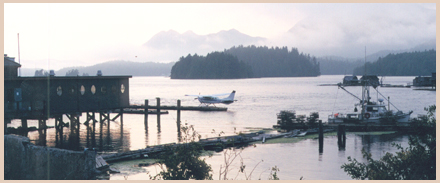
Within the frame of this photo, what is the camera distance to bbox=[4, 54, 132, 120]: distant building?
3800cm

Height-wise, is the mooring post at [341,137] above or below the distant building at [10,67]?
below

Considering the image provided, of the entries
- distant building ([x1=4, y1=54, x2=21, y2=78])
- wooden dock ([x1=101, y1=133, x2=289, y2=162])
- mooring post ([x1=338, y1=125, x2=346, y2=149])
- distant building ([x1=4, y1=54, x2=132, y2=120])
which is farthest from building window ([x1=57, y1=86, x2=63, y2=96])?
mooring post ([x1=338, y1=125, x2=346, y2=149])

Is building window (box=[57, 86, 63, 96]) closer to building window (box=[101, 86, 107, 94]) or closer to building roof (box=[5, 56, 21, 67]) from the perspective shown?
building roof (box=[5, 56, 21, 67])

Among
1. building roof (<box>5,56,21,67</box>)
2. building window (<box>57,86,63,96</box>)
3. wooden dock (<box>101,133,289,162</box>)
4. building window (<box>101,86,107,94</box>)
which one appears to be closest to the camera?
wooden dock (<box>101,133,289,162</box>)

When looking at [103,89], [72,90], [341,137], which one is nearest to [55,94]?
[72,90]

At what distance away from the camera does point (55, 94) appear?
136ft

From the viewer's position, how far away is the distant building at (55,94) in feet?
125

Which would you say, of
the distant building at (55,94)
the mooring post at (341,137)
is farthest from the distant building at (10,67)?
the mooring post at (341,137)

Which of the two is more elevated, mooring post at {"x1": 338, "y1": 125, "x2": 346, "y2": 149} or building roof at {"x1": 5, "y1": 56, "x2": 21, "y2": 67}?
building roof at {"x1": 5, "y1": 56, "x2": 21, "y2": 67}

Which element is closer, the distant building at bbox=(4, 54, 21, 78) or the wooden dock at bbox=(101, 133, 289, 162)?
the wooden dock at bbox=(101, 133, 289, 162)

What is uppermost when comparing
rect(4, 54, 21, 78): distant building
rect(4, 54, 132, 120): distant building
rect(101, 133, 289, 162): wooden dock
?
rect(4, 54, 21, 78): distant building

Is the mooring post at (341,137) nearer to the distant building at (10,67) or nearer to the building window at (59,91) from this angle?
the building window at (59,91)

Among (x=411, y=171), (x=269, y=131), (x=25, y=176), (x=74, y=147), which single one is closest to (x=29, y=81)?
(x=74, y=147)

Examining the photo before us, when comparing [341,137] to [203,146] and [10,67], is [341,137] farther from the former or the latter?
[10,67]
